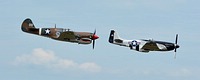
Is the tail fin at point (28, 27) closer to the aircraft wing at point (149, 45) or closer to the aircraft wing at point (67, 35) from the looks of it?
the aircraft wing at point (67, 35)

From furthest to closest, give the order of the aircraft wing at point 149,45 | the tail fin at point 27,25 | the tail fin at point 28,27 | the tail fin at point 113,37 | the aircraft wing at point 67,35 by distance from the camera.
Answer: the tail fin at point 113,37
the tail fin at point 27,25
the tail fin at point 28,27
the aircraft wing at point 149,45
the aircraft wing at point 67,35

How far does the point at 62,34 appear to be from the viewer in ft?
333

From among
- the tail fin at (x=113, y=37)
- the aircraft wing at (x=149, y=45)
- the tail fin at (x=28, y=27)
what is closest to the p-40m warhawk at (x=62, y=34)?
the tail fin at (x=28, y=27)

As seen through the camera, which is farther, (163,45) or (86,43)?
(163,45)

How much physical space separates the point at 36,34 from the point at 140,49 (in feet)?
91.9

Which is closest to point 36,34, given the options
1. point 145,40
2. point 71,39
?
point 71,39

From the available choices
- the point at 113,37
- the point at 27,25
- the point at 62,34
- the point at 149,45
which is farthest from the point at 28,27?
the point at 149,45

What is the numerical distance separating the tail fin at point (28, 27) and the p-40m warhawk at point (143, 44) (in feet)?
70.0

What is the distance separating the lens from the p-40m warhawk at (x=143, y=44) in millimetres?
106562

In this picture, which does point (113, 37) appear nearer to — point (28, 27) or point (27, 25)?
point (28, 27)

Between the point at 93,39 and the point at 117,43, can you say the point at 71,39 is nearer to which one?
the point at 93,39

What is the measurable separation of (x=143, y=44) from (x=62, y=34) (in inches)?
878

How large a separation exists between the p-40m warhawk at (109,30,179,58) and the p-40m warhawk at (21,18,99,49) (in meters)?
6.39

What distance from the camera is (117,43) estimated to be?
110m
